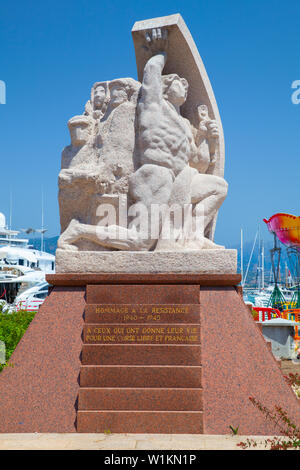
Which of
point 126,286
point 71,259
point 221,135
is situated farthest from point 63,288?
point 221,135

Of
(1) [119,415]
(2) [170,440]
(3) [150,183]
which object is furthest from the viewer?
(3) [150,183]

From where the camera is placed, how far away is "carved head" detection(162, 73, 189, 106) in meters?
5.65

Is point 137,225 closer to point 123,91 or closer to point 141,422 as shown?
point 123,91

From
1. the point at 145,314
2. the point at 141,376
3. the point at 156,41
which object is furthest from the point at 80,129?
the point at 141,376

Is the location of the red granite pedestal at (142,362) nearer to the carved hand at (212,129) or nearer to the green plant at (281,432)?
the green plant at (281,432)

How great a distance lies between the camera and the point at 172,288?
4.63 meters

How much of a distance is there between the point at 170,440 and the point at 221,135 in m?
4.00

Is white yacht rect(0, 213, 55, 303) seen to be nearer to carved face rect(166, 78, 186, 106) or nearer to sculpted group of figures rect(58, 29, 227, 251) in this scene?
sculpted group of figures rect(58, 29, 227, 251)

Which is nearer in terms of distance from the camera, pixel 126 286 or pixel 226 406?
pixel 226 406

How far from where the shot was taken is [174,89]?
5641mm

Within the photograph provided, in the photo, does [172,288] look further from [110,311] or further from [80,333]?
[80,333]

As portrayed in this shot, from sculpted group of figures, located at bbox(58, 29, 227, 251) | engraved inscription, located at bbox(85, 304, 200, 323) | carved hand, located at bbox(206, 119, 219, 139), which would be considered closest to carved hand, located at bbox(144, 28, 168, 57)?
sculpted group of figures, located at bbox(58, 29, 227, 251)

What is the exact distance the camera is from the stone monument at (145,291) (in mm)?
4180

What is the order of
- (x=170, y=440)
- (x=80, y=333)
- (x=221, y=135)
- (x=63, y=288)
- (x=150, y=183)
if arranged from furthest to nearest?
(x=221, y=135)
(x=150, y=183)
(x=63, y=288)
(x=80, y=333)
(x=170, y=440)
